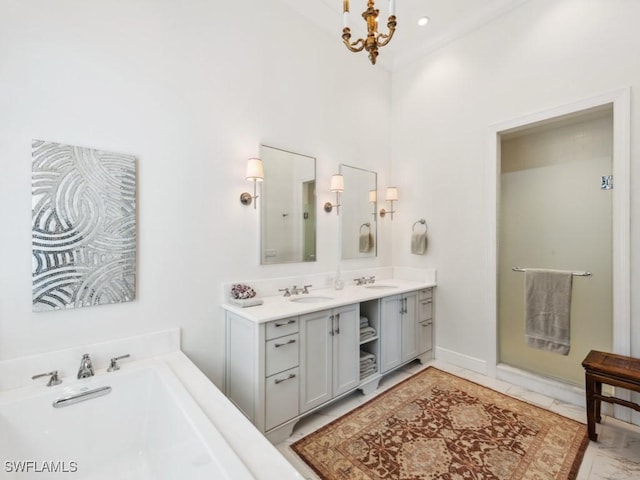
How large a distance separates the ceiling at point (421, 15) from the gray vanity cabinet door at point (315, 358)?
8.98ft

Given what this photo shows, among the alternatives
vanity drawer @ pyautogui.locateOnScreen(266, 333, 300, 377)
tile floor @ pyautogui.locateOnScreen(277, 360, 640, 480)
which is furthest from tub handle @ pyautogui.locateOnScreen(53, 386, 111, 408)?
tile floor @ pyautogui.locateOnScreen(277, 360, 640, 480)

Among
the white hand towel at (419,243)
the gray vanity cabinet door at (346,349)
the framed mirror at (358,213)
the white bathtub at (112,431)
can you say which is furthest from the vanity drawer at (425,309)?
the white bathtub at (112,431)

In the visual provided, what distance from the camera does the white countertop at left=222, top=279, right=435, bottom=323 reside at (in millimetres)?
1896

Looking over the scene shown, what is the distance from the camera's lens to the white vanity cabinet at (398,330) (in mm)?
2592

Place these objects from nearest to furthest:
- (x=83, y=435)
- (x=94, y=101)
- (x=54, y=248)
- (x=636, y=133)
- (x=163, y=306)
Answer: (x=83, y=435)
(x=54, y=248)
(x=94, y=101)
(x=163, y=306)
(x=636, y=133)

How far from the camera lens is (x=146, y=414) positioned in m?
1.58

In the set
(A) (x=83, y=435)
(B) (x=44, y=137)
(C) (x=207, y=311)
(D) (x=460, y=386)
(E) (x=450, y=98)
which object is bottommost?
(D) (x=460, y=386)

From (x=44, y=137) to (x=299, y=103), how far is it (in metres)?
1.85

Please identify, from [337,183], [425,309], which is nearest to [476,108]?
[337,183]

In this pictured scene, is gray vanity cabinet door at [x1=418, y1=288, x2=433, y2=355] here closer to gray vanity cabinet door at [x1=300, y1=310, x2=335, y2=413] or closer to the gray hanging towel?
the gray hanging towel

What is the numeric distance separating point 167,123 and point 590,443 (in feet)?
11.4

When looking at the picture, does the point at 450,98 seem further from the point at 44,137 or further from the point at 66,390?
the point at 66,390

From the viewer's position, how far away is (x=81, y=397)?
144 cm

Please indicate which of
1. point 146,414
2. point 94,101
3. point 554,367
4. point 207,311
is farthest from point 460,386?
point 94,101
